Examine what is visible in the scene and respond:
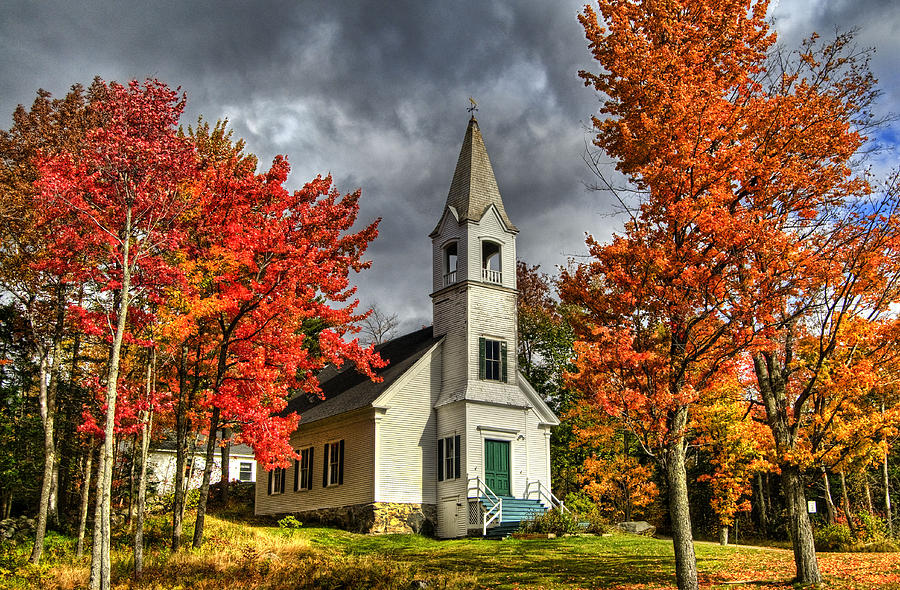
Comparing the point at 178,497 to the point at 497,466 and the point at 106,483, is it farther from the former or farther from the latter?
the point at 497,466

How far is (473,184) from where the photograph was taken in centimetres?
2842

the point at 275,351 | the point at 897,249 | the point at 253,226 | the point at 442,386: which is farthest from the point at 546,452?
the point at 897,249

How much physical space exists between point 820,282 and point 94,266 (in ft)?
46.0

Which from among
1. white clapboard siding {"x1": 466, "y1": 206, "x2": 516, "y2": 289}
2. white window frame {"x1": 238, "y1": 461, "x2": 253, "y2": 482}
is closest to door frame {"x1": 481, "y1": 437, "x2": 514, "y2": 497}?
white clapboard siding {"x1": 466, "y1": 206, "x2": 516, "y2": 289}

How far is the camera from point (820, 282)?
40.5ft

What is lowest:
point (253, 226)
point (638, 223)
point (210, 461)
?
point (210, 461)

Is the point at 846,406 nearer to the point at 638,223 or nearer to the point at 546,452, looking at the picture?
the point at 638,223

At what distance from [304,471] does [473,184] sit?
13.2m

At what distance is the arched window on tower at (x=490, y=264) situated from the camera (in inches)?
1078

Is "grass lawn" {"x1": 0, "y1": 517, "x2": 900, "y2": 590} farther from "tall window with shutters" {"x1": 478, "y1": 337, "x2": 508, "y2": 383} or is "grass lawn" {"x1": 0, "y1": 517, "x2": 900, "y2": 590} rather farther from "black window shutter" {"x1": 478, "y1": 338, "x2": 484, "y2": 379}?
"tall window with shutters" {"x1": 478, "y1": 337, "x2": 508, "y2": 383}

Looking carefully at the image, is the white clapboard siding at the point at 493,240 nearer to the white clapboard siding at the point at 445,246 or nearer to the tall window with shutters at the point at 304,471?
the white clapboard siding at the point at 445,246

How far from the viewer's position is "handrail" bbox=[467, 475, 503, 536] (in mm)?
23052

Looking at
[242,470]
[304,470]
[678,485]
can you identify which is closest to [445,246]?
[304,470]

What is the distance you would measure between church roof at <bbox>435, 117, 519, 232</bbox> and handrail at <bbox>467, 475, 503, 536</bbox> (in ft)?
31.6
